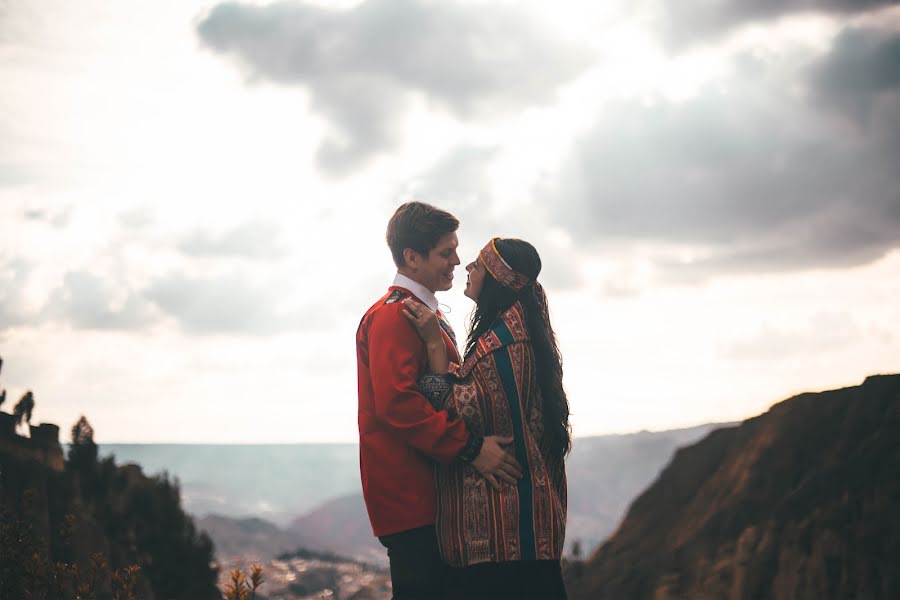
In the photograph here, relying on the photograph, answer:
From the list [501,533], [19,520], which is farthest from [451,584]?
[19,520]

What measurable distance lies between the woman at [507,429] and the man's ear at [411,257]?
0.92ft

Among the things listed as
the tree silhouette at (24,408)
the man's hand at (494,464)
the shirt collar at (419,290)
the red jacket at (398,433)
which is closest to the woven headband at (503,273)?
the shirt collar at (419,290)

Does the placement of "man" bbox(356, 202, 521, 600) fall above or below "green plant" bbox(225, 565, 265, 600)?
above

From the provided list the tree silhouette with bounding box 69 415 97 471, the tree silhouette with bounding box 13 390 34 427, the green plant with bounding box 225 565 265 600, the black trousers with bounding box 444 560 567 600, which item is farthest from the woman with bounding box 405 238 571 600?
the tree silhouette with bounding box 69 415 97 471

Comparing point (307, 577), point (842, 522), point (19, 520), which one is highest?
point (19, 520)

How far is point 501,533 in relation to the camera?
406 cm

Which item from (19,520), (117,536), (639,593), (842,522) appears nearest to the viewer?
(19,520)

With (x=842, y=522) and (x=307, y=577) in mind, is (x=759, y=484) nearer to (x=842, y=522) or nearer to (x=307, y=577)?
(x=842, y=522)

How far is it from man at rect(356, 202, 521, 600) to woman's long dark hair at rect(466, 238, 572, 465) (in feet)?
0.85

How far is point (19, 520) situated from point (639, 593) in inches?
399

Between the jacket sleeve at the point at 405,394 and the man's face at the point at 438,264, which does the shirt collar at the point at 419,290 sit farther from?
the jacket sleeve at the point at 405,394

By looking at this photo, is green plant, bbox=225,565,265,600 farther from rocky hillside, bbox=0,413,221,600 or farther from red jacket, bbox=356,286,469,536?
rocky hillside, bbox=0,413,221,600

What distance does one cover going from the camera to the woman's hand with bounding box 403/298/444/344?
4.29m

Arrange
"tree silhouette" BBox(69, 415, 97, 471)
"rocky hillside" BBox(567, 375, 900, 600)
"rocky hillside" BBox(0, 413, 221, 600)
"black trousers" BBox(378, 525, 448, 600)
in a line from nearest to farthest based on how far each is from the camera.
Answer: "black trousers" BBox(378, 525, 448, 600)
"rocky hillside" BBox(567, 375, 900, 600)
"rocky hillside" BBox(0, 413, 221, 600)
"tree silhouette" BBox(69, 415, 97, 471)
